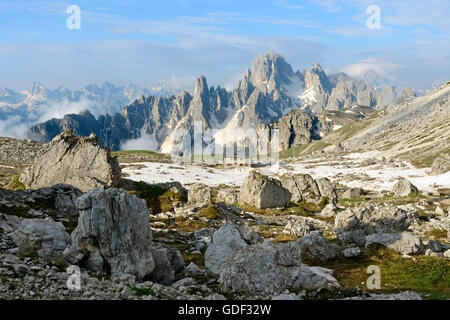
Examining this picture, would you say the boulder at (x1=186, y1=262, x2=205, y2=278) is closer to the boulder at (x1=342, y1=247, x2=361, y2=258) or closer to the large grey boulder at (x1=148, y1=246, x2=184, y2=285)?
the large grey boulder at (x1=148, y1=246, x2=184, y2=285)

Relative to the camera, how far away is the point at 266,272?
1744 cm

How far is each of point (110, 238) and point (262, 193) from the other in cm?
4441

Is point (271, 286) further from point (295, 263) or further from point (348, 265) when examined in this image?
point (348, 265)

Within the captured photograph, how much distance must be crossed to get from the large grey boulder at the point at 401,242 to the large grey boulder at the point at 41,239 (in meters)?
23.1

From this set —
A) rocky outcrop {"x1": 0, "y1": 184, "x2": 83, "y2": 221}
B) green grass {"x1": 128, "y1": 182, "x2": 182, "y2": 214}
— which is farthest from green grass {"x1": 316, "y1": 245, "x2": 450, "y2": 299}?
green grass {"x1": 128, "y1": 182, "x2": 182, "y2": 214}

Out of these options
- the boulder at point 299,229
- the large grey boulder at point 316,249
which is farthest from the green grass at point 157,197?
the large grey boulder at point 316,249

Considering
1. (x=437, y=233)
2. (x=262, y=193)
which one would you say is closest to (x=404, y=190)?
(x=262, y=193)

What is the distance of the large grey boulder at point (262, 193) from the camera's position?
201 ft

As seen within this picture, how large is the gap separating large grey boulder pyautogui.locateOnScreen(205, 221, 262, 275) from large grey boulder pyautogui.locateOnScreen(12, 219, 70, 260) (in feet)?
26.4

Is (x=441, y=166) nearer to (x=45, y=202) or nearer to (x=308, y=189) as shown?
(x=308, y=189)

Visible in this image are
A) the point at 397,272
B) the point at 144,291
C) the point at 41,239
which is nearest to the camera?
the point at 144,291

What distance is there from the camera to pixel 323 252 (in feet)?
88.6

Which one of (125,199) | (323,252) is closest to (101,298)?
(125,199)
